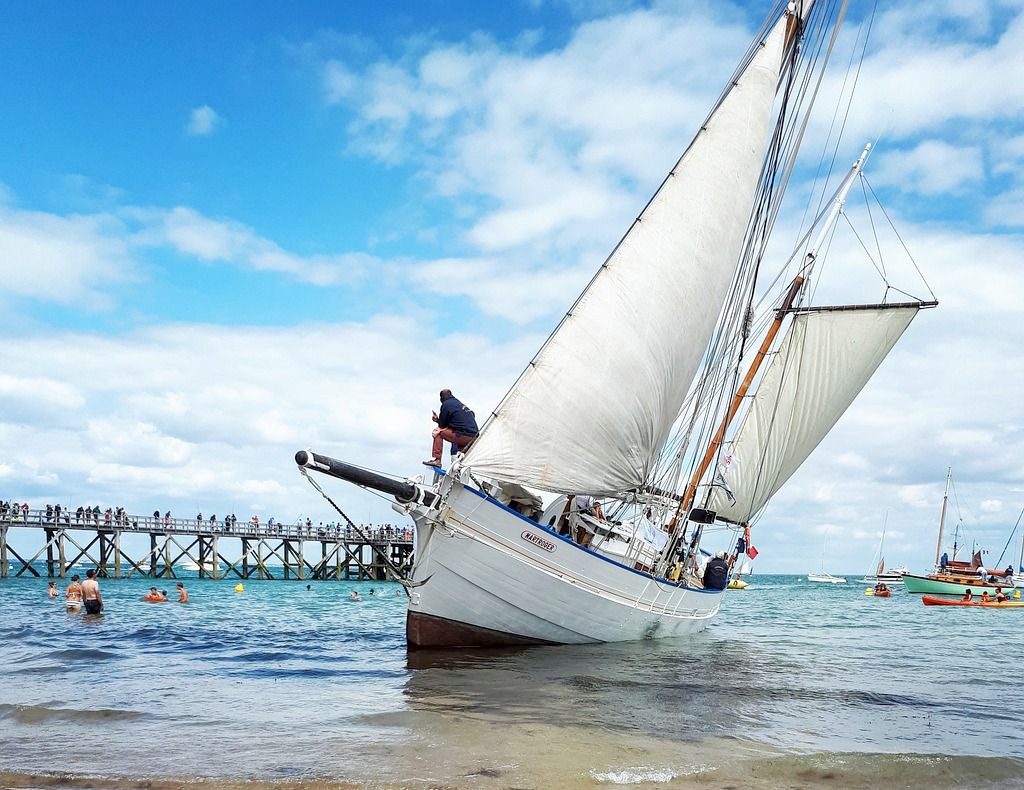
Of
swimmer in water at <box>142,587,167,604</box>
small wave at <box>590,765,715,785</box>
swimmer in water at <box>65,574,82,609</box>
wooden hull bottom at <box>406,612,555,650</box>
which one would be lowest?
swimmer in water at <box>142,587,167,604</box>

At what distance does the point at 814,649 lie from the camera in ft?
71.4

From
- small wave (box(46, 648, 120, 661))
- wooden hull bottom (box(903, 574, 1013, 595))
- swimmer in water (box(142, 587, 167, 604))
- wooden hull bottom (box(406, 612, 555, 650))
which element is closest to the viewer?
small wave (box(46, 648, 120, 661))

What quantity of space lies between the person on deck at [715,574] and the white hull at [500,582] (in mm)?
7292

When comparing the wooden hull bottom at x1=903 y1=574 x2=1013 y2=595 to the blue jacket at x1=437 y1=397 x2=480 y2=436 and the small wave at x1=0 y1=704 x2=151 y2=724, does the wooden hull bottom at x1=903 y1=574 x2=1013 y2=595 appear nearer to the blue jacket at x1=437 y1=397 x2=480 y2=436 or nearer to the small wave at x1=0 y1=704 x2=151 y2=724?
the blue jacket at x1=437 y1=397 x2=480 y2=436

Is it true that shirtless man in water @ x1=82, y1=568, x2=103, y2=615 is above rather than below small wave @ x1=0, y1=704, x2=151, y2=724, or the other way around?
below

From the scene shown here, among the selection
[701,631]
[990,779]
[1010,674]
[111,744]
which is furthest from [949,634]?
[111,744]

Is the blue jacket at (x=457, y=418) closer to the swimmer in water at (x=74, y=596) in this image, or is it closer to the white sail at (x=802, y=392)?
the white sail at (x=802, y=392)

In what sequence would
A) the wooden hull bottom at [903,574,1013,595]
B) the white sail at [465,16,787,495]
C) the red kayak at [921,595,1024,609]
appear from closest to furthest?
the white sail at [465,16,787,495] < the red kayak at [921,595,1024,609] < the wooden hull bottom at [903,574,1013,595]

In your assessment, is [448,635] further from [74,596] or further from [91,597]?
[74,596]

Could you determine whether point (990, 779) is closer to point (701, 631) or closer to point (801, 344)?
point (701, 631)

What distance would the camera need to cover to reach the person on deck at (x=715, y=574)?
82.9 feet

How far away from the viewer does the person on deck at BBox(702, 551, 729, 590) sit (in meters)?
25.3

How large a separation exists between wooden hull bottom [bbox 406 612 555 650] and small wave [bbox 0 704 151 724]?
21.8 feet

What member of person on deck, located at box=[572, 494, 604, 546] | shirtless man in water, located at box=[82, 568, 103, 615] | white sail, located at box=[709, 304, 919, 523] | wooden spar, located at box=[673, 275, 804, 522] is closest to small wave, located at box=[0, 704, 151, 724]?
person on deck, located at box=[572, 494, 604, 546]
